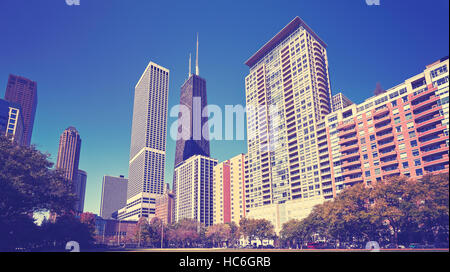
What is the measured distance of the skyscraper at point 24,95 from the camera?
150700mm

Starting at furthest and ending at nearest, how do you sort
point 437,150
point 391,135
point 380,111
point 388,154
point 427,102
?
1. point 380,111
2. point 388,154
3. point 391,135
4. point 427,102
5. point 437,150

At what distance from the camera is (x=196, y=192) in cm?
16312

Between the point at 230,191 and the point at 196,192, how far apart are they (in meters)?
36.2

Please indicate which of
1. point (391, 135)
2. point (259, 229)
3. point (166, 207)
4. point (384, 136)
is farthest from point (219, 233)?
point (166, 207)

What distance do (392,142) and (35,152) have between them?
66.5 m

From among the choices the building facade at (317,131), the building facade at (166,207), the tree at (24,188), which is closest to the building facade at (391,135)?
the building facade at (317,131)

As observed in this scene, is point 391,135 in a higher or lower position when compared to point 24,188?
higher

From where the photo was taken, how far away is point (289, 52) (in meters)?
100

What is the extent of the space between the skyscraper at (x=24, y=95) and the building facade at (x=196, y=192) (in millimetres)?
88583

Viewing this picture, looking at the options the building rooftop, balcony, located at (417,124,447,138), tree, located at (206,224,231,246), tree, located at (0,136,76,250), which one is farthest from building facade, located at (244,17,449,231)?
tree, located at (0,136,76,250)

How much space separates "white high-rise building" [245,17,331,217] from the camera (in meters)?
86.4

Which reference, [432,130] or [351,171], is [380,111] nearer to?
[432,130]
